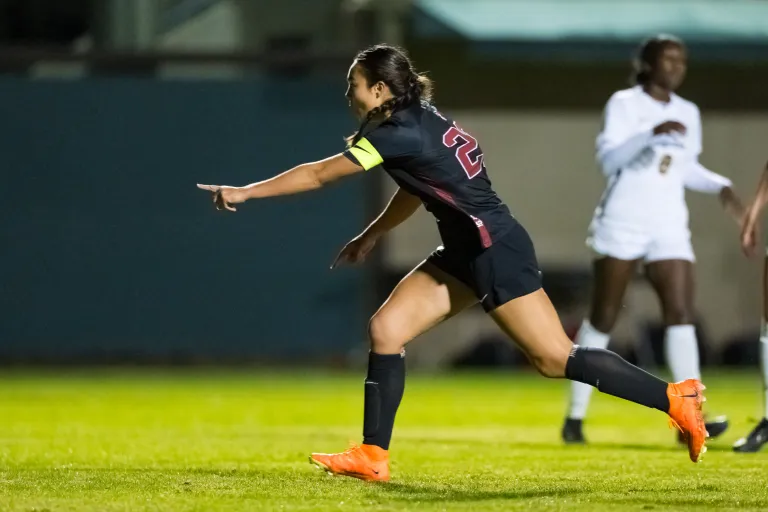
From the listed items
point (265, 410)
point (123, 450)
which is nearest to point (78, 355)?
point (265, 410)

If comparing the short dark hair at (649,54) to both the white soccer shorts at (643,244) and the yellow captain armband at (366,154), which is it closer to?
the white soccer shorts at (643,244)

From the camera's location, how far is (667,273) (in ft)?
30.1

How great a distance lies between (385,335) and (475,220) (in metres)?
0.65

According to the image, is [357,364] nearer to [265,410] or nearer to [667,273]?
[265,410]

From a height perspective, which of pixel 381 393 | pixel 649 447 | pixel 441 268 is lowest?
pixel 649 447

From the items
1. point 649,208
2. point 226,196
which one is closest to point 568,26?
point 649,208

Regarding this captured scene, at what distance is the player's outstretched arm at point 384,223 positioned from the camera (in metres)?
7.05

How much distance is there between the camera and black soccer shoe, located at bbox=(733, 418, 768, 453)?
8.66 metres

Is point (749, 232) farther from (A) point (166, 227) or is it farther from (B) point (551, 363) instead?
(A) point (166, 227)

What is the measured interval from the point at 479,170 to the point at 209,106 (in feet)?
39.9

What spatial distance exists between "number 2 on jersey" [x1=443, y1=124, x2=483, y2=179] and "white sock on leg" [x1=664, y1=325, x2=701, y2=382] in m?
2.82

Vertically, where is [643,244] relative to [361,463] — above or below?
above

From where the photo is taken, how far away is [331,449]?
8969 millimetres

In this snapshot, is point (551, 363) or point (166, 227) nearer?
point (551, 363)
